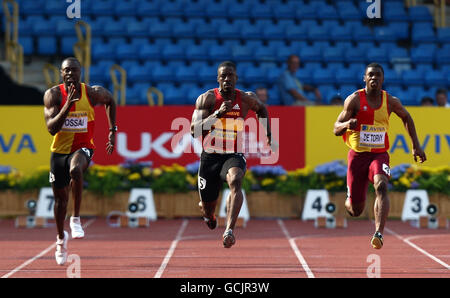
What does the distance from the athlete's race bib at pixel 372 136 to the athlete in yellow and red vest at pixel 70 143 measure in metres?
2.77

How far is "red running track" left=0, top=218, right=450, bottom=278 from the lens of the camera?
885 centimetres

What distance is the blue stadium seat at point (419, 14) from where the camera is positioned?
21.5 m

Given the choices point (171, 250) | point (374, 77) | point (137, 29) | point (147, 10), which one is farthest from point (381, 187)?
point (147, 10)

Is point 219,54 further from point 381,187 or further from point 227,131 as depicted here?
point 381,187

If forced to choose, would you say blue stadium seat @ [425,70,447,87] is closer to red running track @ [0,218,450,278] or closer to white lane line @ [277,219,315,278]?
red running track @ [0,218,450,278]

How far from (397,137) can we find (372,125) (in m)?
6.01

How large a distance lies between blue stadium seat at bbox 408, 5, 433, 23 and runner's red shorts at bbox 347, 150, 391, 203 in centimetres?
1237

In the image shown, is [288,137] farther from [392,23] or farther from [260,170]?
[392,23]

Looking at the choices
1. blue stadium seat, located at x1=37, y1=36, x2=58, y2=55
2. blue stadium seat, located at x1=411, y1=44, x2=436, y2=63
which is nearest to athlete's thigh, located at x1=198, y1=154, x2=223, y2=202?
blue stadium seat, located at x1=37, y1=36, x2=58, y2=55

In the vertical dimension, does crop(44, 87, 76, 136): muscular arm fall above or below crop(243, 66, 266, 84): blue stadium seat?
below

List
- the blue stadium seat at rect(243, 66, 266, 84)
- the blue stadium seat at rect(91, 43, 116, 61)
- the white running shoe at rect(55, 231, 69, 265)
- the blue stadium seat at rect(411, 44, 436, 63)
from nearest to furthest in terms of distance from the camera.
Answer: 1. the white running shoe at rect(55, 231, 69, 265)
2. the blue stadium seat at rect(243, 66, 266, 84)
3. the blue stadium seat at rect(91, 43, 116, 61)
4. the blue stadium seat at rect(411, 44, 436, 63)

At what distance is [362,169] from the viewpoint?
9.84 meters

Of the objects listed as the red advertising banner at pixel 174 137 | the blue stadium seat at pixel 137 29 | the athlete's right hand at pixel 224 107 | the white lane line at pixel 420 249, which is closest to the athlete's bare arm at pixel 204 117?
the athlete's right hand at pixel 224 107

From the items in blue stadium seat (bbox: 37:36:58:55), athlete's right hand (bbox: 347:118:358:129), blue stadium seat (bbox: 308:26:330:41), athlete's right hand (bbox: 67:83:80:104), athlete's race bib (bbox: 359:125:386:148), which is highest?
blue stadium seat (bbox: 308:26:330:41)
